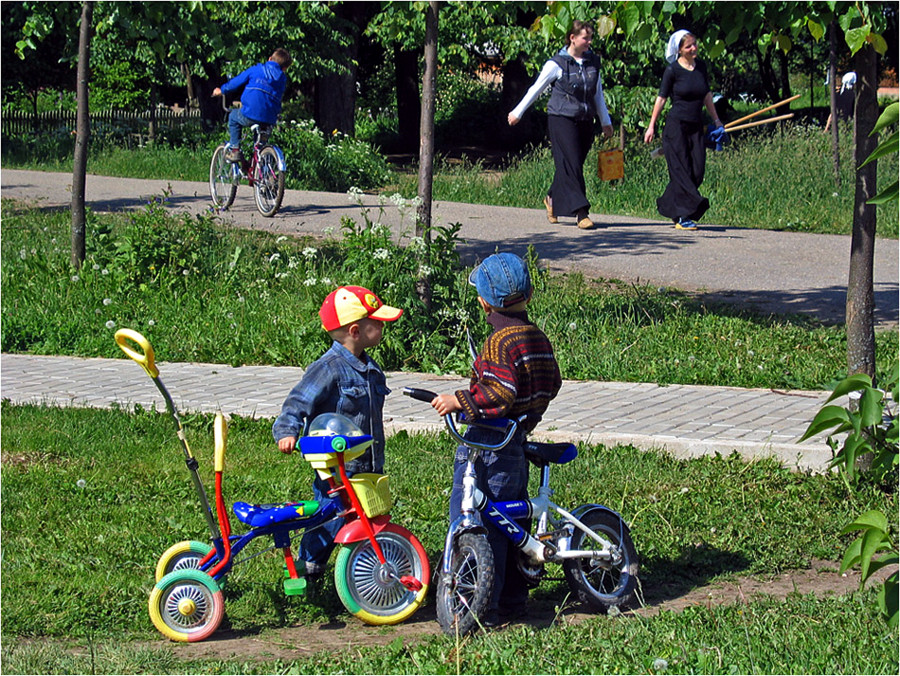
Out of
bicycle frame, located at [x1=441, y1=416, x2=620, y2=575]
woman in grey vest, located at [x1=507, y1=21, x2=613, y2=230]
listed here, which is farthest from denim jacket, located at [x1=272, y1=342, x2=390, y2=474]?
woman in grey vest, located at [x1=507, y1=21, x2=613, y2=230]

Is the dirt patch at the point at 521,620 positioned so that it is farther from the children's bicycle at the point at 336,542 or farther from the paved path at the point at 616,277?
the paved path at the point at 616,277

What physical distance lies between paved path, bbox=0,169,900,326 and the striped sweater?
446 cm

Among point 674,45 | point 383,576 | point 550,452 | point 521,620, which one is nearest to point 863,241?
point 550,452

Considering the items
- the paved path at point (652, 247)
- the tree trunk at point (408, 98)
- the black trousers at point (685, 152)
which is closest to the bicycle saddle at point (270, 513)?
the paved path at point (652, 247)

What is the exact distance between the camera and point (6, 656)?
4.00 metres

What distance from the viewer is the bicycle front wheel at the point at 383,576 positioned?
4.33m

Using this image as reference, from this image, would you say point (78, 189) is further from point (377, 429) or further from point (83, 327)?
point (377, 429)

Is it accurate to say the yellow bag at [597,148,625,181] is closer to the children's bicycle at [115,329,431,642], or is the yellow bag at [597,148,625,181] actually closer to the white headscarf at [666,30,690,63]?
the white headscarf at [666,30,690,63]

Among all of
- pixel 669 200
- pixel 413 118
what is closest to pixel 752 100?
pixel 413 118

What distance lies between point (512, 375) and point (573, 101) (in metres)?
8.34

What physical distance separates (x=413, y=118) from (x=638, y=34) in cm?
2284

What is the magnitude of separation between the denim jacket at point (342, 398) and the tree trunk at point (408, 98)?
2343 centimetres

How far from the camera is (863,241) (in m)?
6.13

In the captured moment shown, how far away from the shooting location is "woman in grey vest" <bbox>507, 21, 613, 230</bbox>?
39.4 ft
